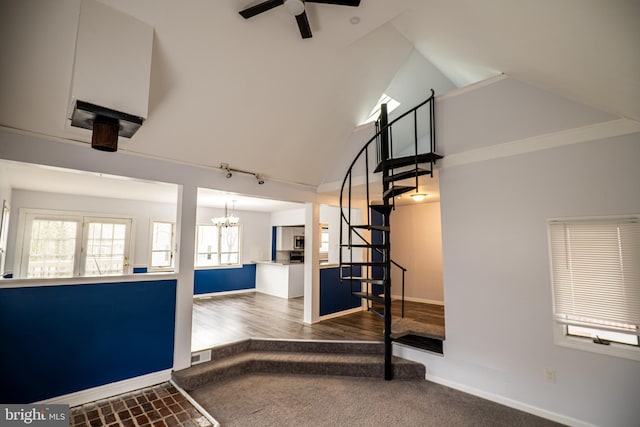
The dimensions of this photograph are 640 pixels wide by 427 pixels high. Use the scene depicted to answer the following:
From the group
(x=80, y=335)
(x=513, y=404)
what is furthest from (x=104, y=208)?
(x=513, y=404)

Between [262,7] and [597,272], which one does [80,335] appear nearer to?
[262,7]

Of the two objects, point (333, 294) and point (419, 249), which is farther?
point (419, 249)

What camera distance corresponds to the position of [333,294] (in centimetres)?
547

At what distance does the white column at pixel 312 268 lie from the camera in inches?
192

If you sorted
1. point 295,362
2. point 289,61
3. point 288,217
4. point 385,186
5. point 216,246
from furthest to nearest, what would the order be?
point 288,217, point 216,246, point 385,186, point 295,362, point 289,61

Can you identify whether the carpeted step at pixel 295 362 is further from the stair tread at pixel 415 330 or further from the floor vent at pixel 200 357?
the stair tread at pixel 415 330

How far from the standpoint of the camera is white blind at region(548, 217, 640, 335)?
2.35 m

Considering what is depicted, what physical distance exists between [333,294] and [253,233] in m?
3.84

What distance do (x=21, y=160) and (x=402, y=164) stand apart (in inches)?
154

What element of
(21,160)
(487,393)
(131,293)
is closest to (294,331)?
(131,293)

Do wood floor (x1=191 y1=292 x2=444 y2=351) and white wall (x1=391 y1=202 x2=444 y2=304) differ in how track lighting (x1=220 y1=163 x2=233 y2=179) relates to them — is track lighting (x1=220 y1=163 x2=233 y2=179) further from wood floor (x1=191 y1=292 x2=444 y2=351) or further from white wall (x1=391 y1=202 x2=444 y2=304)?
white wall (x1=391 y1=202 x2=444 y2=304)

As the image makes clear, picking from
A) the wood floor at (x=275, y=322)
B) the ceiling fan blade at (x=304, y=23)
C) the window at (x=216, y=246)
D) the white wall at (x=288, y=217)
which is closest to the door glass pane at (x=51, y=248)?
the window at (x=216, y=246)

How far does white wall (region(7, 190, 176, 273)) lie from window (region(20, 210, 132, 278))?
0.44 feet

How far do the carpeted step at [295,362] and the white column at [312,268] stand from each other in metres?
0.97
